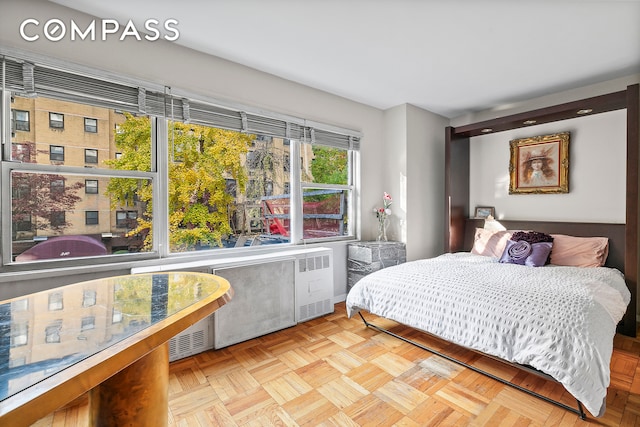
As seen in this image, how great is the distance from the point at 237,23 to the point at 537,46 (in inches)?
101

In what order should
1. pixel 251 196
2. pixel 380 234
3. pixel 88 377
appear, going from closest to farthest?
1. pixel 88 377
2. pixel 251 196
3. pixel 380 234

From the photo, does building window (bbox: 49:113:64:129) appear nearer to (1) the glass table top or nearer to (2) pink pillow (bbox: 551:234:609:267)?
(1) the glass table top

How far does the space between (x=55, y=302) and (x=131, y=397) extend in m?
0.49

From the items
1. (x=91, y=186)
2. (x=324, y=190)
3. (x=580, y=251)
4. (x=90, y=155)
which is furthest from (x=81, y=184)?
(x=580, y=251)

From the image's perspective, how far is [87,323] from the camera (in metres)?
1.01

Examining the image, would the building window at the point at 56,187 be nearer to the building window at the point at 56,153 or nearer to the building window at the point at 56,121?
the building window at the point at 56,153

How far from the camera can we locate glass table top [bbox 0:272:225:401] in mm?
756

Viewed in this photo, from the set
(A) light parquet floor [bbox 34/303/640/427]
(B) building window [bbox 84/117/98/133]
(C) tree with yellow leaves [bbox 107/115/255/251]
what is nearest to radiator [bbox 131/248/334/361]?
(A) light parquet floor [bbox 34/303/640/427]

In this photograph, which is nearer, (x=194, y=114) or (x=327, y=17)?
(x=327, y=17)

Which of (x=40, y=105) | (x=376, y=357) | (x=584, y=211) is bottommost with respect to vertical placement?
(x=376, y=357)

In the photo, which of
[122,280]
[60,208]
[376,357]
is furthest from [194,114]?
[376,357]

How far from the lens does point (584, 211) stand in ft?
11.4

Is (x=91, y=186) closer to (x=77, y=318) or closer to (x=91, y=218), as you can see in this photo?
(x=91, y=218)

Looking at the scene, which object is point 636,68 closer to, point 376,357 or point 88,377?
point 376,357
